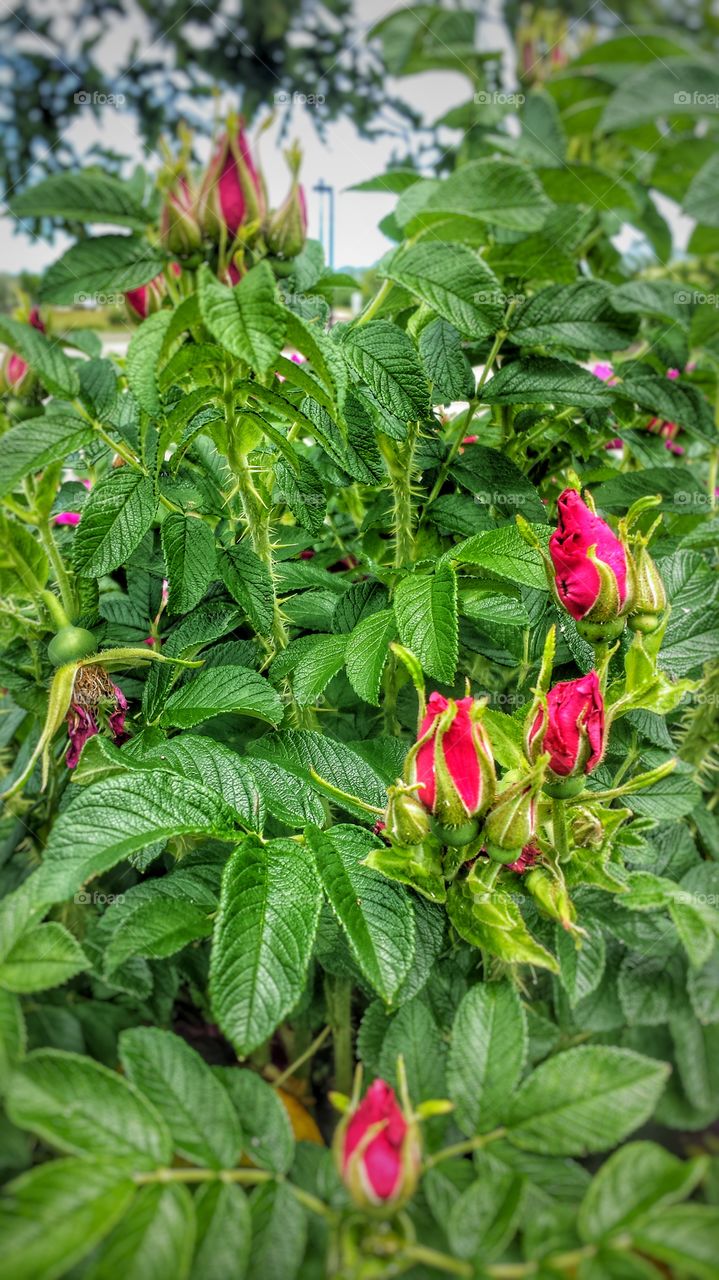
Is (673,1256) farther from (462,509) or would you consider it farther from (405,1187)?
(462,509)

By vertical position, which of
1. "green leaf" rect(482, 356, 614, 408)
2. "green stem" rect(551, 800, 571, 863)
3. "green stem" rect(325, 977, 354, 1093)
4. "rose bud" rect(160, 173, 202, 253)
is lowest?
"green stem" rect(325, 977, 354, 1093)

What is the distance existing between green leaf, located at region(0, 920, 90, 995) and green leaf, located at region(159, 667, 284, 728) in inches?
7.0

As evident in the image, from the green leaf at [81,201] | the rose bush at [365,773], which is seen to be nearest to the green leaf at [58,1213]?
the rose bush at [365,773]

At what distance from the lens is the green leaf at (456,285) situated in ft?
2.06

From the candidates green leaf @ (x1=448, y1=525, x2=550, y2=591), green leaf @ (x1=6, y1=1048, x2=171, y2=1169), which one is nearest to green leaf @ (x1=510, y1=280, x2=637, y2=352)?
green leaf @ (x1=448, y1=525, x2=550, y2=591)

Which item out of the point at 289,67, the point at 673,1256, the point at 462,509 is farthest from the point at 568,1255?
the point at 289,67

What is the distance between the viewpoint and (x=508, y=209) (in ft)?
2.23

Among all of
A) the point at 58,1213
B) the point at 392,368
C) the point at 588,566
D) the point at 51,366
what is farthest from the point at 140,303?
the point at 58,1213

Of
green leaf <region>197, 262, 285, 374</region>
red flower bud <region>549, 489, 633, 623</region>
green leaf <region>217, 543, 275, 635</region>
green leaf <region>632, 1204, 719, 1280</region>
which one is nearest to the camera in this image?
green leaf <region>632, 1204, 719, 1280</region>

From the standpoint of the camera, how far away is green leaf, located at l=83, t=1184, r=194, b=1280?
0.35 m

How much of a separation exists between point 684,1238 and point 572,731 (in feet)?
0.78

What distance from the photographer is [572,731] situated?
478 millimetres

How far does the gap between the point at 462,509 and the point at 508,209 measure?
246mm

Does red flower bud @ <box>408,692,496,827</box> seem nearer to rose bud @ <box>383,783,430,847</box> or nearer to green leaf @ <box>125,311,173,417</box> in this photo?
rose bud @ <box>383,783,430,847</box>
